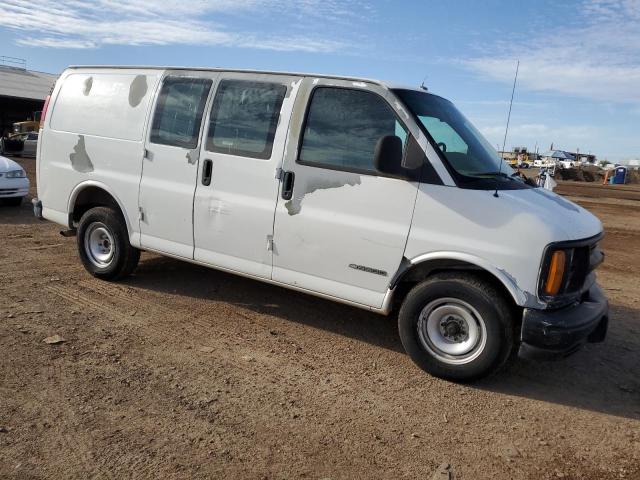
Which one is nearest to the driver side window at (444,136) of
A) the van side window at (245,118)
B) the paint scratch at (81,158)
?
the van side window at (245,118)

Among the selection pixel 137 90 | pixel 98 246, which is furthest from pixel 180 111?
pixel 98 246

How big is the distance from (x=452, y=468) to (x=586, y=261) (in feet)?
6.43

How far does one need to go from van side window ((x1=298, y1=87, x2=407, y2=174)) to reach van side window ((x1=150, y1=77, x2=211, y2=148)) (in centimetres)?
125

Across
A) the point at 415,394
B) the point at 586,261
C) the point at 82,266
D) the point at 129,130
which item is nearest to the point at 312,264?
the point at 415,394

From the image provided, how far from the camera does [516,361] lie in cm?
476

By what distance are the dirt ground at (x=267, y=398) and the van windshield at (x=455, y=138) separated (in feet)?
5.66

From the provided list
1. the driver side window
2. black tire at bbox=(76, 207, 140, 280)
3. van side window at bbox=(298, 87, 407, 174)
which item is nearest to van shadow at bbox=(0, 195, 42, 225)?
black tire at bbox=(76, 207, 140, 280)

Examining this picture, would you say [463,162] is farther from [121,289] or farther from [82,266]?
[82,266]

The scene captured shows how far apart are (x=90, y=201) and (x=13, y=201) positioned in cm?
570

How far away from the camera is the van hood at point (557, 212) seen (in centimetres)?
390

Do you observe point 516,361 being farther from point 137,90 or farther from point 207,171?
point 137,90

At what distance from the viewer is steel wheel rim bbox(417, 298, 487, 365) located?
4.11 meters

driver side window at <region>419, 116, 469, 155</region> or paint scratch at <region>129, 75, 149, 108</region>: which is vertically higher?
paint scratch at <region>129, 75, 149, 108</region>

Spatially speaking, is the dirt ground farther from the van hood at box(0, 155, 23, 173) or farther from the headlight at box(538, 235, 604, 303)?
the van hood at box(0, 155, 23, 173)
